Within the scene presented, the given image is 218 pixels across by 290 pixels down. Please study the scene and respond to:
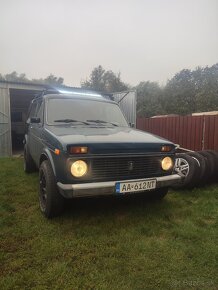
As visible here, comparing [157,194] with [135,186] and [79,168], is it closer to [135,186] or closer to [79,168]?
[135,186]

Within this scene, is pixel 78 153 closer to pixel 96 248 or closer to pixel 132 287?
pixel 96 248

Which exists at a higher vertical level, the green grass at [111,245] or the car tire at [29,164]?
the car tire at [29,164]

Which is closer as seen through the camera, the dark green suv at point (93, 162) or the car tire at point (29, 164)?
the dark green suv at point (93, 162)

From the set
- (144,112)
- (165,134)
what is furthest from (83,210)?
(144,112)

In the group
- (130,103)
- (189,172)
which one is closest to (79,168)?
(189,172)

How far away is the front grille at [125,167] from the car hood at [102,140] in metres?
0.13

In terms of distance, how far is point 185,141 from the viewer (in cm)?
881


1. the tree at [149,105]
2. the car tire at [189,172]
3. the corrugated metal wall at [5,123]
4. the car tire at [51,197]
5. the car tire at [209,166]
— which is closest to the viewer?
the car tire at [51,197]

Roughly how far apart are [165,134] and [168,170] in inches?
251

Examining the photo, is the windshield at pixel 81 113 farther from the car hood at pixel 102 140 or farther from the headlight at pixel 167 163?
the headlight at pixel 167 163

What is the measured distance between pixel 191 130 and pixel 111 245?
6409mm

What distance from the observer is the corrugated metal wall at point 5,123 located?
1183cm

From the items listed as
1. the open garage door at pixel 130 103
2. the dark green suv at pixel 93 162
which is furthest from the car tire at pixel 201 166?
the open garage door at pixel 130 103

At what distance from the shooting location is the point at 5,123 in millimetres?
12094
